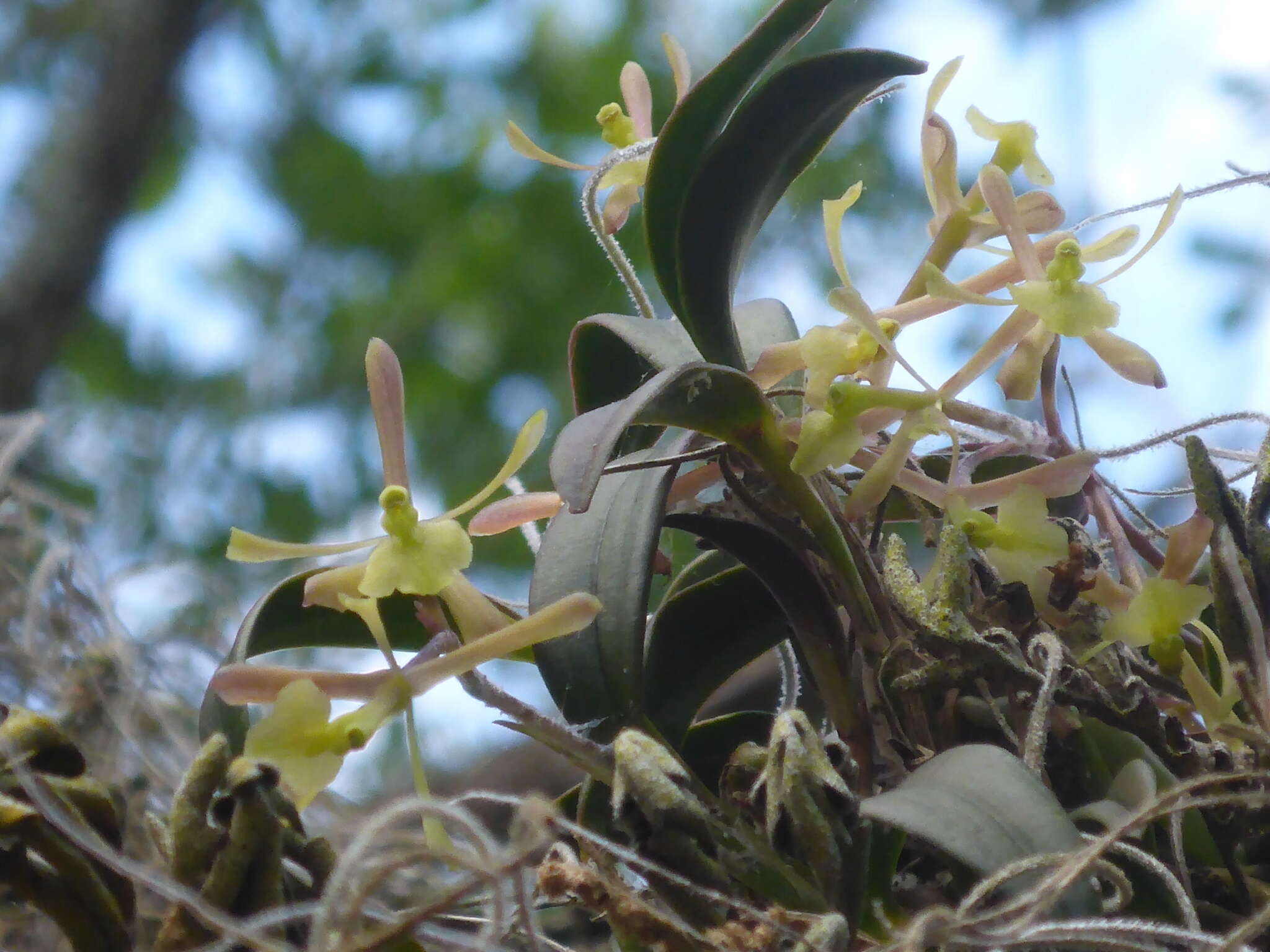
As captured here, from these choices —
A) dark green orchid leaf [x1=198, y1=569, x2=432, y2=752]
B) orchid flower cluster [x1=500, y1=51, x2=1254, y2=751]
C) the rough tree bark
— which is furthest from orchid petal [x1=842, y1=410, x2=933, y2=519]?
the rough tree bark

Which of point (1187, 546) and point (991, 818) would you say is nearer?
point (991, 818)

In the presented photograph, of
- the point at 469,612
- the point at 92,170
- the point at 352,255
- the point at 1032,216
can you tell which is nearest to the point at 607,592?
the point at 469,612

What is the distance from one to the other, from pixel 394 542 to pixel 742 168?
8.1 inches

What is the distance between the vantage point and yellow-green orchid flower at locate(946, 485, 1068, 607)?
1.40 feet

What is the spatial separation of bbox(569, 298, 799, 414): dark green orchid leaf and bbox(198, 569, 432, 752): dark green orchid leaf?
0.44 feet

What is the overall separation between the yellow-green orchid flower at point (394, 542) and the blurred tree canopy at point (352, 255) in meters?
1.78

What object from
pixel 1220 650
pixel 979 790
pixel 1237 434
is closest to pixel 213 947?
pixel 979 790

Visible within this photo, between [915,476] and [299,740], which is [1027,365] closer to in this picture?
[915,476]

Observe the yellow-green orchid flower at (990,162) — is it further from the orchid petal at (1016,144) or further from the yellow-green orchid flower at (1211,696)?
the yellow-green orchid flower at (1211,696)

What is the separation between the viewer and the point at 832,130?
47 cm

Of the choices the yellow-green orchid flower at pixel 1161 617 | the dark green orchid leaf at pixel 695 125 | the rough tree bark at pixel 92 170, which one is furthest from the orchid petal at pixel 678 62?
the rough tree bark at pixel 92 170

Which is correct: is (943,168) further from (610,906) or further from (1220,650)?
(610,906)

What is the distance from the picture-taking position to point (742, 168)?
45 centimetres

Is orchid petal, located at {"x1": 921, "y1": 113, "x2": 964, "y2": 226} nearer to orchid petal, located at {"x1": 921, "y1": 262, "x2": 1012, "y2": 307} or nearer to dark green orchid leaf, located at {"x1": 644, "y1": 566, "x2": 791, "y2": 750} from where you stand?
orchid petal, located at {"x1": 921, "y1": 262, "x2": 1012, "y2": 307}
